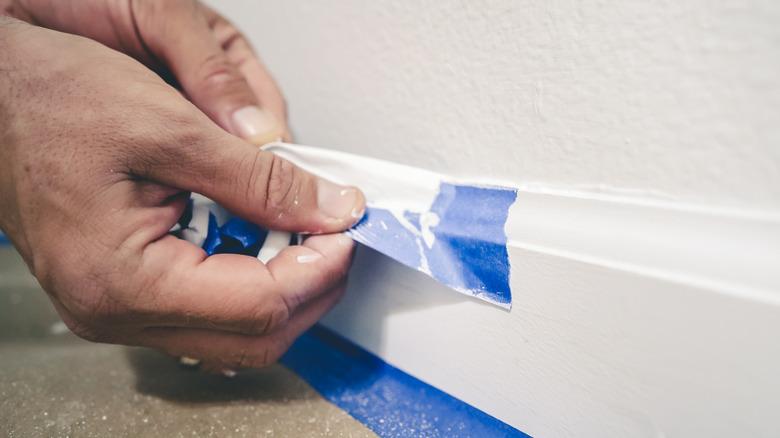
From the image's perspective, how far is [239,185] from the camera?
1.23 feet

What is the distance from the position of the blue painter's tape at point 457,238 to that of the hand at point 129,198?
69 mm

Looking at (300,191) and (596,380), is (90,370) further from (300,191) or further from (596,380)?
(596,380)

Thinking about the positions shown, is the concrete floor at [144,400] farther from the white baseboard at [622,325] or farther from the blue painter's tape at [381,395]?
the white baseboard at [622,325]

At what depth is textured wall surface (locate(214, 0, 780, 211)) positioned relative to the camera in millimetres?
253

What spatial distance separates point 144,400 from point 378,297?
246 mm

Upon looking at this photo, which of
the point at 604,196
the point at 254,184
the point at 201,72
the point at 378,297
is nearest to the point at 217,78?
the point at 201,72

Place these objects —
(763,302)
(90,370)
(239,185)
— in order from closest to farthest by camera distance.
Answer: (763,302) → (239,185) → (90,370)

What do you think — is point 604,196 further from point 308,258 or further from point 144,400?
point 144,400

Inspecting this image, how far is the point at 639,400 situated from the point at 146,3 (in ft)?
1.90

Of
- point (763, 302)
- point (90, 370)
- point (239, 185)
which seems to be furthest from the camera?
point (90, 370)

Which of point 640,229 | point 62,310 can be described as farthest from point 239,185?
point 640,229

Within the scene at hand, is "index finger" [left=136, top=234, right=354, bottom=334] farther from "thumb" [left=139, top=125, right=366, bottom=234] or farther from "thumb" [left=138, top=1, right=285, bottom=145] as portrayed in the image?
"thumb" [left=138, top=1, right=285, bottom=145]

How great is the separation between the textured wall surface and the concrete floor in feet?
0.88

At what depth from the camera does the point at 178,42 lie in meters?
0.47
